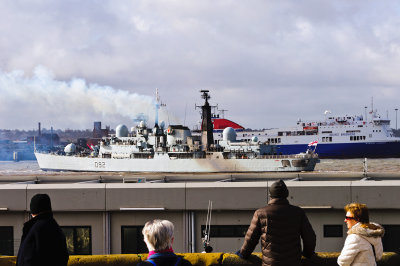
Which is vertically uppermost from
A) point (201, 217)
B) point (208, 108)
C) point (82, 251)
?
point (208, 108)

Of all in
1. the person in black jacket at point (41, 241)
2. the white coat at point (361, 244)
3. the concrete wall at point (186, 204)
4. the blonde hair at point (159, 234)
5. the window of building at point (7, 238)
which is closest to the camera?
the blonde hair at point (159, 234)

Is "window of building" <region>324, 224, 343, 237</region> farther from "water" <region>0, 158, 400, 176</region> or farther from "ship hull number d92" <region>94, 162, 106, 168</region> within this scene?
"ship hull number d92" <region>94, 162, 106, 168</region>

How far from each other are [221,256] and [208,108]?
69048mm

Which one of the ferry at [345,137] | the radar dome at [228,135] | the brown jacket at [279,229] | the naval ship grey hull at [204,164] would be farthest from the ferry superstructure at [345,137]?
the brown jacket at [279,229]

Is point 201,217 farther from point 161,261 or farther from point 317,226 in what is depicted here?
point 161,261

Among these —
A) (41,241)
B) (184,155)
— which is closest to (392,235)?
(41,241)

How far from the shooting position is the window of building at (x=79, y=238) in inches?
A: 521

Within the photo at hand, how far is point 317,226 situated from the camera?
1303 centimetres

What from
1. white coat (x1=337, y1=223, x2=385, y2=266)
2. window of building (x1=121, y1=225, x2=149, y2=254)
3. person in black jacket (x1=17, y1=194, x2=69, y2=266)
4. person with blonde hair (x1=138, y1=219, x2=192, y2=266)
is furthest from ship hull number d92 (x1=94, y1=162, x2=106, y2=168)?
person with blonde hair (x1=138, y1=219, x2=192, y2=266)

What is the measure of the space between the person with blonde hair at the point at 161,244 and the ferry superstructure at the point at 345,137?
101 m

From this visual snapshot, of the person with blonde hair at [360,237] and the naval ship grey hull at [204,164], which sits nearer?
Answer: the person with blonde hair at [360,237]

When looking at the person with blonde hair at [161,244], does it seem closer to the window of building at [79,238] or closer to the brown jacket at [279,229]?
the brown jacket at [279,229]

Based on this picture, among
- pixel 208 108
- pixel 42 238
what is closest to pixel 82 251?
pixel 42 238

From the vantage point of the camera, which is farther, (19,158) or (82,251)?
(19,158)
